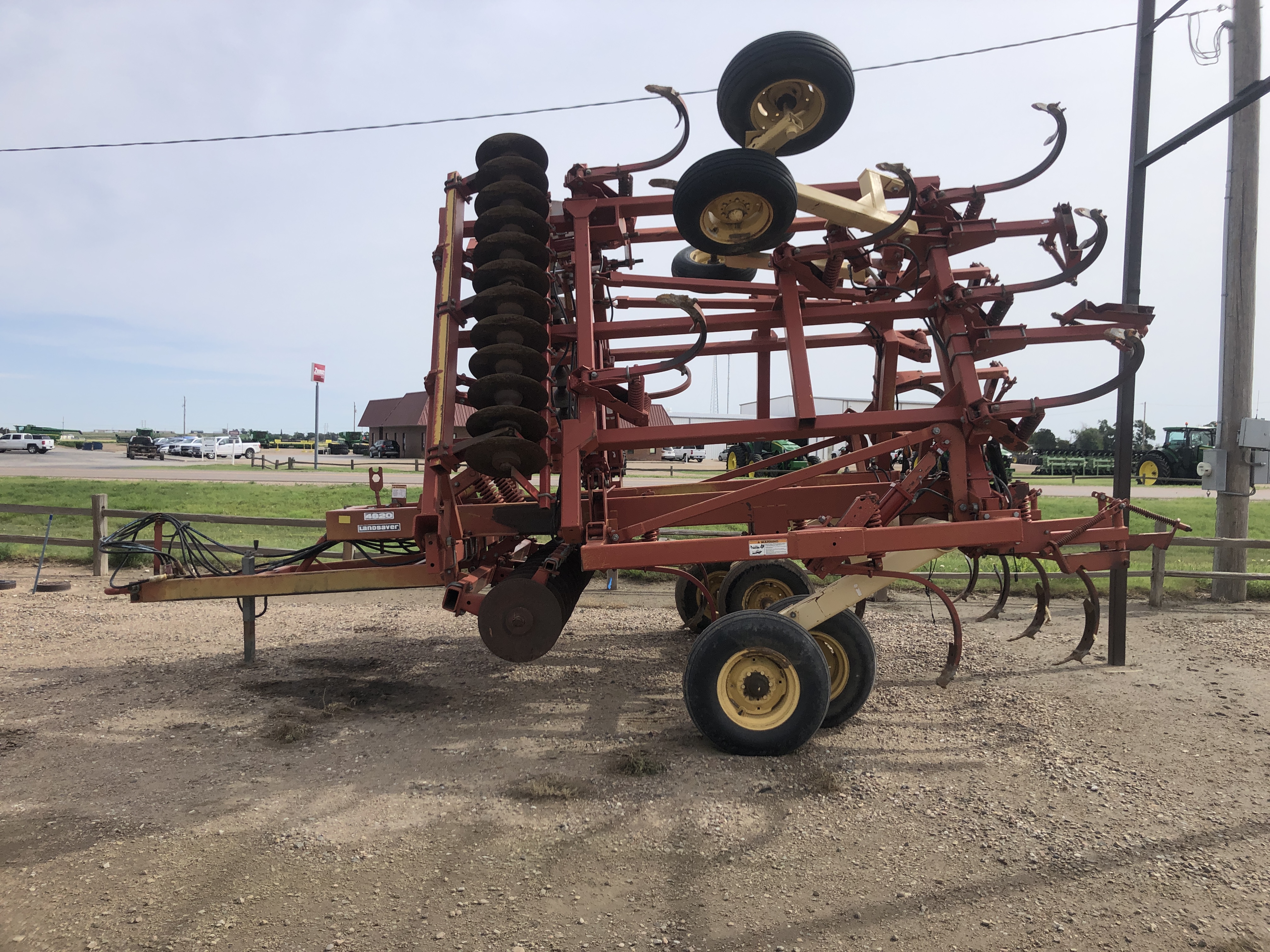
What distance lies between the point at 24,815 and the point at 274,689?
6.89 feet

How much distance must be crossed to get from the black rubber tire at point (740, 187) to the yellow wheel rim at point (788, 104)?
0.50m

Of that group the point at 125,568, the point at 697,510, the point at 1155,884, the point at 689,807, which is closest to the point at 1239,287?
the point at 697,510

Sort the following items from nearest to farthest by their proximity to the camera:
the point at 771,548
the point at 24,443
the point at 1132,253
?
the point at 771,548, the point at 1132,253, the point at 24,443

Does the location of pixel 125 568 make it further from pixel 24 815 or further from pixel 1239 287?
pixel 1239 287

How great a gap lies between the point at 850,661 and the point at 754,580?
2.07 metres

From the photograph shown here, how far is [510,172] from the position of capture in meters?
5.09

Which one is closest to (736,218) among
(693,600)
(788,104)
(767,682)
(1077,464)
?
(788,104)

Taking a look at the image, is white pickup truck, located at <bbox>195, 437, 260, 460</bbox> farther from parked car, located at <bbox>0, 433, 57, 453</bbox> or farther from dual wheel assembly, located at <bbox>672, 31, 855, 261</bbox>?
dual wheel assembly, located at <bbox>672, 31, 855, 261</bbox>

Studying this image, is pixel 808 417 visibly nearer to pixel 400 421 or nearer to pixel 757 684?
pixel 757 684

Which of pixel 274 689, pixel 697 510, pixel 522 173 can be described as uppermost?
pixel 522 173

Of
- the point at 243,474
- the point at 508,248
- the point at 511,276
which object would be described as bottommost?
the point at 243,474

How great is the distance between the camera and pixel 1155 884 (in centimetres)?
315

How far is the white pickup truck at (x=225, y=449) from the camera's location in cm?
5078

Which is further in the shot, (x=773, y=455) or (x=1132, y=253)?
(x=773, y=455)
